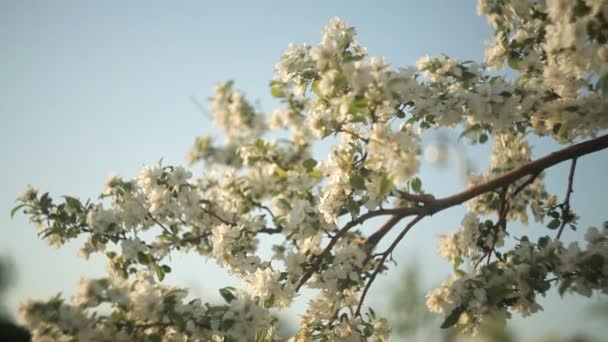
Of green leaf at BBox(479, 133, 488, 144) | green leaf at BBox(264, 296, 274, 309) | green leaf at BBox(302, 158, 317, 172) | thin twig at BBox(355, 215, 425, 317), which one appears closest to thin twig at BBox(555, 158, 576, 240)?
green leaf at BBox(479, 133, 488, 144)

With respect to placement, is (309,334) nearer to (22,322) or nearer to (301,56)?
(22,322)

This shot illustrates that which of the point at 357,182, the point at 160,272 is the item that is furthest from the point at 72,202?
the point at 357,182

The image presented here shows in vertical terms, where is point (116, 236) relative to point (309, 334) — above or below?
above

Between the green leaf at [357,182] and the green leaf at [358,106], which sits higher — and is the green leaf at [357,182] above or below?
above

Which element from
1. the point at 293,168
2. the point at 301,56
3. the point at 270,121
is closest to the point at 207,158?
the point at 270,121

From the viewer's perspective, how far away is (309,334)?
364 cm

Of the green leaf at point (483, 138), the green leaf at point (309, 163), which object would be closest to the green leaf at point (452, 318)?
the green leaf at point (309, 163)

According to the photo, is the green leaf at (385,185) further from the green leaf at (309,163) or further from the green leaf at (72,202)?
the green leaf at (72,202)

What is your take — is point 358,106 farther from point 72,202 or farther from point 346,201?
point 72,202

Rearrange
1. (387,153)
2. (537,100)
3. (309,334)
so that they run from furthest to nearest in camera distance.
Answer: (309,334) < (537,100) < (387,153)

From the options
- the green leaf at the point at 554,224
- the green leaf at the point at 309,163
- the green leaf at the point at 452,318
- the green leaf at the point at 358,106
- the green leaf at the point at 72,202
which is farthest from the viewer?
the green leaf at the point at 72,202

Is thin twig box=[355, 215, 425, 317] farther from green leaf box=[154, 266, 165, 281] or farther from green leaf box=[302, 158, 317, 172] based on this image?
green leaf box=[154, 266, 165, 281]

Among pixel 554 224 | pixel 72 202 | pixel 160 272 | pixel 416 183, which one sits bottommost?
pixel 160 272

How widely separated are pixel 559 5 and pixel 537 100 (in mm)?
1082
